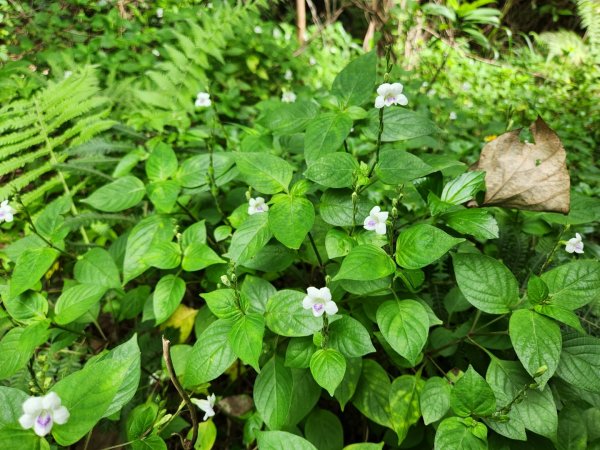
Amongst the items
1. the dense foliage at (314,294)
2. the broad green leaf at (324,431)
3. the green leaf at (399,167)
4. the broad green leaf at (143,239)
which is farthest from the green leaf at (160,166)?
the broad green leaf at (324,431)

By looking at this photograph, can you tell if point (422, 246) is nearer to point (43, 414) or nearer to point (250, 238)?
point (250, 238)

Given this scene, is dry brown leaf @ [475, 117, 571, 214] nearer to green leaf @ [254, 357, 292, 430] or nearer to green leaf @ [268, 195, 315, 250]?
green leaf @ [268, 195, 315, 250]

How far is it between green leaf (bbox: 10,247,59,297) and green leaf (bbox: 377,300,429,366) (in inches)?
48.6

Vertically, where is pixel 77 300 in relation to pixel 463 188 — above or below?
below

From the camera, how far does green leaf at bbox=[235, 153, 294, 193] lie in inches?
57.1

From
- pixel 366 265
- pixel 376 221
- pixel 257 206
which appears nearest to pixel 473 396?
pixel 366 265

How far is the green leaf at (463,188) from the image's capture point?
4.46 feet

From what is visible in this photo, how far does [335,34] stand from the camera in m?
5.20

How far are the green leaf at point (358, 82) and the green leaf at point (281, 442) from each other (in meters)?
1.19

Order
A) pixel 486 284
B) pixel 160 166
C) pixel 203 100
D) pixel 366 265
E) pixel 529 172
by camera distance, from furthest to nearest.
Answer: pixel 203 100 < pixel 160 166 < pixel 529 172 < pixel 486 284 < pixel 366 265

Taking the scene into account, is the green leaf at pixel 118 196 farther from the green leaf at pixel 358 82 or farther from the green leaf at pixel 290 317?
the green leaf at pixel 358 82

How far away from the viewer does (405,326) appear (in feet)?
3.84

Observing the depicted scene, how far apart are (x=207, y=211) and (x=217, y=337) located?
80cm

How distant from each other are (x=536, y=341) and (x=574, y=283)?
0.26 metres
